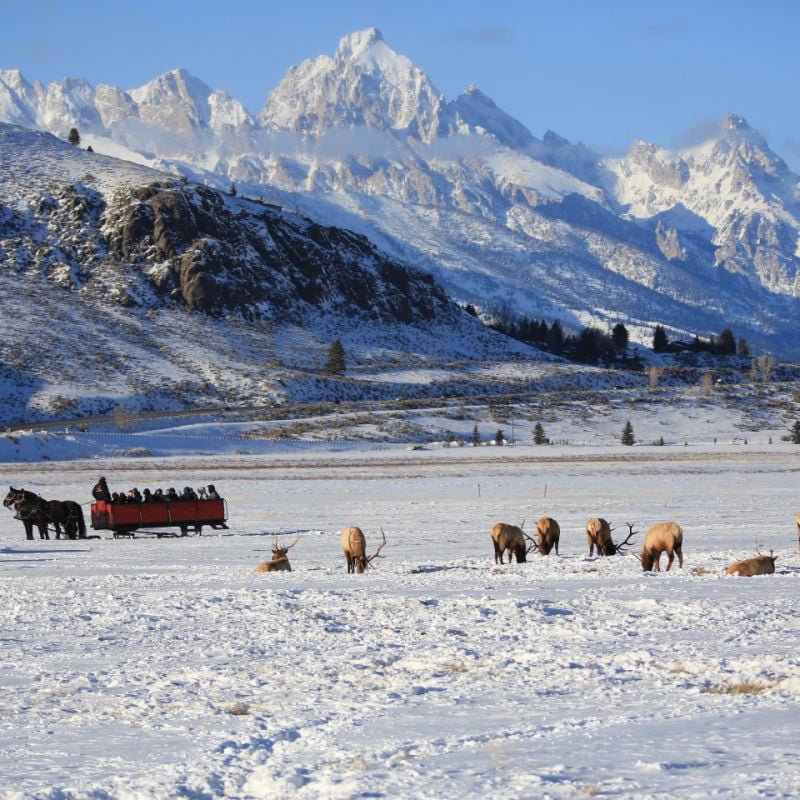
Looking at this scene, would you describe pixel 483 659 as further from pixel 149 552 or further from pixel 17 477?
pixel 17 477

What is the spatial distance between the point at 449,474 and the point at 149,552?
3067 centimetres

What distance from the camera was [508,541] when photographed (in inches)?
862

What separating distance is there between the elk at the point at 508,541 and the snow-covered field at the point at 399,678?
0.78 meters

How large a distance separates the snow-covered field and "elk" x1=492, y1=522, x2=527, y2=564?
781 mm

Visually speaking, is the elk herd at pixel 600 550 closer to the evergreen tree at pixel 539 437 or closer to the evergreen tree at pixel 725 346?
the evergreen tree at pixel 539 437

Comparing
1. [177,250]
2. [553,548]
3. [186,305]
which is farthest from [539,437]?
[177,250]

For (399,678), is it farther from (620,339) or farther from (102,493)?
(620,339)

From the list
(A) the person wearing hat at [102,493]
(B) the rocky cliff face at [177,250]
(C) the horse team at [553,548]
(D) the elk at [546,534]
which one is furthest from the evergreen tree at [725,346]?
(D) the elk at [546,534]

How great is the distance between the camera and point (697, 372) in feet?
509

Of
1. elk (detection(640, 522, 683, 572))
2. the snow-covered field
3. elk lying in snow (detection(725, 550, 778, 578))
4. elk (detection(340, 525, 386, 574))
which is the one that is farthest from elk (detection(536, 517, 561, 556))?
elk lying in snow (detection(725, 550, 778, 578))

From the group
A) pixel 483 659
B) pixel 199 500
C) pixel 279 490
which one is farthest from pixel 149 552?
pixel 279 490

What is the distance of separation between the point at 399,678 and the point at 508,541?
37.5 feet

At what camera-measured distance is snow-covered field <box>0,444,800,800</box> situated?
777cm

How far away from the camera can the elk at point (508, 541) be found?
21.7 metres
